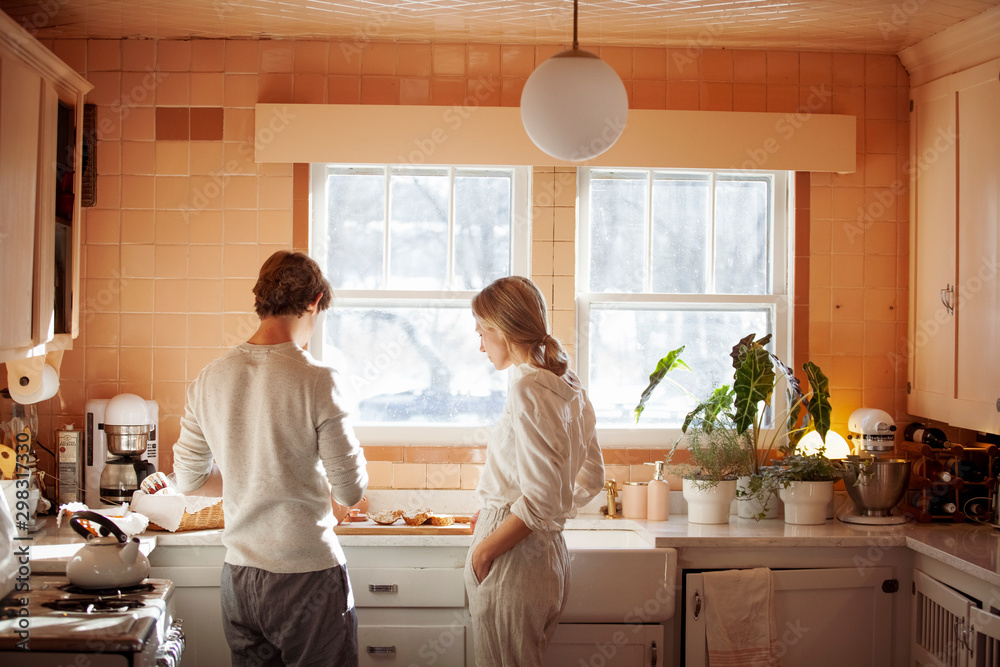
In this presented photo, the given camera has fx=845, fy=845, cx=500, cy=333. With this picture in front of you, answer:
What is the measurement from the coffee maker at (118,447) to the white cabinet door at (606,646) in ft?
5.34

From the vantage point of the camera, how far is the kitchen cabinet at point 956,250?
9.91 feet

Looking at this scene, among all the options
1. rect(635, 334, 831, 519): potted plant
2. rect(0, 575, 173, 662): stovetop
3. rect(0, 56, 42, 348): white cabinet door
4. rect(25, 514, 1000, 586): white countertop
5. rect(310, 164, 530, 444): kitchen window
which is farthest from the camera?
rect(310, 164, 530, 444): kitchen window

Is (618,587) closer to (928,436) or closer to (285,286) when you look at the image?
(928,436)

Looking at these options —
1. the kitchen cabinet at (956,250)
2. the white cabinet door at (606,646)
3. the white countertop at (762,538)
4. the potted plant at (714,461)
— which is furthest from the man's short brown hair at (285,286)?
the kitchen cabinet at (956,250)

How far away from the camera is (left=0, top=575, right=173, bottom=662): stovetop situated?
5.70ft

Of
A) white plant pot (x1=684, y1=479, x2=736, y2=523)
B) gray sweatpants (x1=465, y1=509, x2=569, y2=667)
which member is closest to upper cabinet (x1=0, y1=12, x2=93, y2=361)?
gray sweatpants (x1=465, y1=509, x2=569, y2=667)

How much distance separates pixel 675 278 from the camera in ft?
11.6

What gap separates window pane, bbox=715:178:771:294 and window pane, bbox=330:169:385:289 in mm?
1422

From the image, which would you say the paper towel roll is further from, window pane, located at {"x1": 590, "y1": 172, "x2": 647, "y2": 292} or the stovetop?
window pane, located at {"x1": 590, "y1": 172, "x2": 647, "y2": 292}

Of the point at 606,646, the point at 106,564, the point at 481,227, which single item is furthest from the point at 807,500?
the point at 106,564

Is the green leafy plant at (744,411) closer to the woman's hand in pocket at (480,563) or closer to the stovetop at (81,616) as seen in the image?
the woman's hand in pocket at (480,563)

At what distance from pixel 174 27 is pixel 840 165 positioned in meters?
2.71

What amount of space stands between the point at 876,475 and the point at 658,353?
37.5 inches

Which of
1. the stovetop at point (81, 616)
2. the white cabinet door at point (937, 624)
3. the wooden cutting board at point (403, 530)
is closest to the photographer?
the stovetop at point (81, 616)
